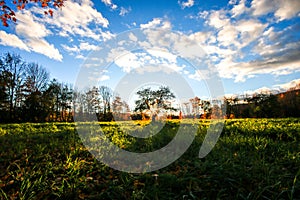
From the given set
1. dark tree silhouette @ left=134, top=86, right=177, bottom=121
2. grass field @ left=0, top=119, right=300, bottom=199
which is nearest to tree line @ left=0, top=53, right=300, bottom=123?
dark tree silhouette @ left=134, top=86, right=177, bottom=121

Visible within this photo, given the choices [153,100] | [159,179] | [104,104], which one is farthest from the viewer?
[104,104]

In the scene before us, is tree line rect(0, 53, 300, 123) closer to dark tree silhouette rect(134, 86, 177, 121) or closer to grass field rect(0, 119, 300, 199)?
dark tree silhouette rect(134, 86, 177, 121)

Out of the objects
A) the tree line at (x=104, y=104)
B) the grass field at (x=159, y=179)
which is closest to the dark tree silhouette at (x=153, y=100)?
the tree line at (x=104, y=104)

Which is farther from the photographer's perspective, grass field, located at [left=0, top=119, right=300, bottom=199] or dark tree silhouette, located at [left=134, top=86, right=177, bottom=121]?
dark tree silhouette, located at [left=134, top=86, right=177, bottom=121]

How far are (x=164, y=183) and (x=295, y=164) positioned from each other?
227 centimetres

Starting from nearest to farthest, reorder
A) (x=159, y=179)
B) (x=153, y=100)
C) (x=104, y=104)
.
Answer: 1. (x=159, y=179)
2. (x=153, y=100)
3. (x=104, y=104)

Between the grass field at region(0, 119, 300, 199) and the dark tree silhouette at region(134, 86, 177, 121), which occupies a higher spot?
the dark tree silhouette at region(134, 86, 177, 121)

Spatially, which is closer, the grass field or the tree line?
the grass field

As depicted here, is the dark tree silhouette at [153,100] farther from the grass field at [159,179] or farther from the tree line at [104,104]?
the grass field at [159,179]

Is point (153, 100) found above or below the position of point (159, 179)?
Result: above

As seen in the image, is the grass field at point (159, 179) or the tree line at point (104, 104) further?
the tree line at point (104, 104)

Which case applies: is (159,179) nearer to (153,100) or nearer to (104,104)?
(153,100)

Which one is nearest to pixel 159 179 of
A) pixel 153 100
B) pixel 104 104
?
pixel 153 100

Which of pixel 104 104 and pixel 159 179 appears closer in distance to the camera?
pixel 159 179
